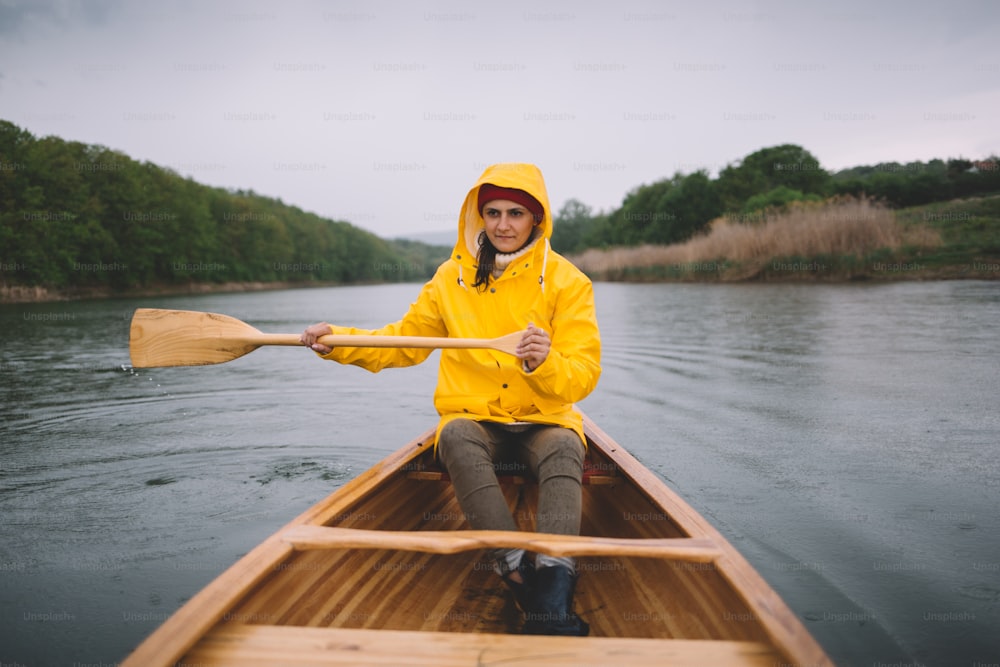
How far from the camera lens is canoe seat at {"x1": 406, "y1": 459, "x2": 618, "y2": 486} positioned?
8.80ft

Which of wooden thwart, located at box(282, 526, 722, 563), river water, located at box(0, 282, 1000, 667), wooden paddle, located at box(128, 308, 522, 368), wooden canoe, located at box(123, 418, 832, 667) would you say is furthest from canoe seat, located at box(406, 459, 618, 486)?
wooden paddle, located at box(128, 308, 522, 368)

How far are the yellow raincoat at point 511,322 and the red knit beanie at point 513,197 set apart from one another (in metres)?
0.04

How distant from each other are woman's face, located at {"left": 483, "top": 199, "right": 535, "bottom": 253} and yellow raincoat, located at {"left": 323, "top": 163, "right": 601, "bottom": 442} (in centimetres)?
8

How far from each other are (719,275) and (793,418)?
18555 mm

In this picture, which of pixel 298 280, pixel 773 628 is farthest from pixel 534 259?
pixel 298 280

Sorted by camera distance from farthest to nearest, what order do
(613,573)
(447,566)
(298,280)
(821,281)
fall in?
(298,280) → (821,281) → (447,566) → (613,573)

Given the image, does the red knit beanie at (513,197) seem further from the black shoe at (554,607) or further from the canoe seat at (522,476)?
the black shoe at (554,607)

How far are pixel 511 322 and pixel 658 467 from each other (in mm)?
1838

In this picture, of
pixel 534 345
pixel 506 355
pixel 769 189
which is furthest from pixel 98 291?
pixel 769 189

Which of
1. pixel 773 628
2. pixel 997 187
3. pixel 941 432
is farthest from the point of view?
pixel 997 187

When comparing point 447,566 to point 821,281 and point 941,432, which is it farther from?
point 821,281

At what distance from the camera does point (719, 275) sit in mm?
22312

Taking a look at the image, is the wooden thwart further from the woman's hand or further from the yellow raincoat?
the woman's hand

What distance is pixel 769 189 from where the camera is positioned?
48875mm
